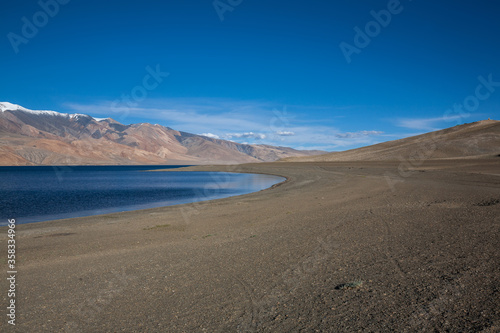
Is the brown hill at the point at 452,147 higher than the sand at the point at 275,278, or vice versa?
the brown hill at the point at 452,147

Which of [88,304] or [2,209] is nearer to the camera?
[88,304]

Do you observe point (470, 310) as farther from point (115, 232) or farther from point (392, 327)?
point (115, 232)

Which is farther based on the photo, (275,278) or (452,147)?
(452,147)

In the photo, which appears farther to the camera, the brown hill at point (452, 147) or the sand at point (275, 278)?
the brown hill at point (452, 147)

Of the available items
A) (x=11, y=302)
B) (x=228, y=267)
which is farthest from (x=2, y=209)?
(x=228, y=267)

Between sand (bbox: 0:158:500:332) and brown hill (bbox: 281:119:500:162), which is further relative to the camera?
brown hill (bbox: 281:119:500:162)

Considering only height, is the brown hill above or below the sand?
above

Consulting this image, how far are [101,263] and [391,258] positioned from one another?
718cm

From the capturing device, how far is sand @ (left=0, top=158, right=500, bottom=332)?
15.9ft

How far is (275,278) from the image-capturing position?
6.57 m

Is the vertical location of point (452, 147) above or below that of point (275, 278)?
above

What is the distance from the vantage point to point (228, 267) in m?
7.53

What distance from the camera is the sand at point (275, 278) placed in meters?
4.84

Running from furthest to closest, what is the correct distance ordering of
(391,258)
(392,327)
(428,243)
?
(428,243) < (391,258) < (392,327)
